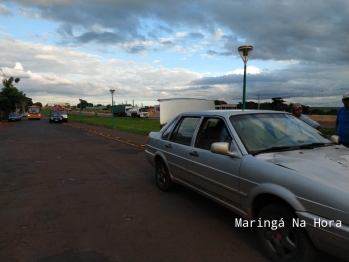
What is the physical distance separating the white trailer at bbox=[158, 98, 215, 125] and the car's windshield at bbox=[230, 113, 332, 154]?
1049 centimetres

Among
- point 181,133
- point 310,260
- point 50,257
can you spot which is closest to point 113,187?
point 181,133

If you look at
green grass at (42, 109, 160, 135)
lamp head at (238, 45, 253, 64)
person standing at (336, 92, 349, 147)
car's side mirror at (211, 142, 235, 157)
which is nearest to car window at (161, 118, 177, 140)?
car's side mirror at (211, 142, 235, 157)

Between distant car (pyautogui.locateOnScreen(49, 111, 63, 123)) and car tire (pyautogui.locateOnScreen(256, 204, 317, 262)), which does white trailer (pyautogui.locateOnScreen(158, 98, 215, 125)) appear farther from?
distant car (pyautogui.locateOnScreen(49, 111, 63, 123))

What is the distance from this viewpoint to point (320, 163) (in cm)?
288

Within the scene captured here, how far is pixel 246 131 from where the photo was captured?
3711mm

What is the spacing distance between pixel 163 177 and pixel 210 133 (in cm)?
169

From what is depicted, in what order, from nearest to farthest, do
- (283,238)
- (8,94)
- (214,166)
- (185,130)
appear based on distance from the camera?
(283,238), (214,166), (185,130), (8,94)

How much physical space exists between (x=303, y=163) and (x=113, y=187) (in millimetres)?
4080

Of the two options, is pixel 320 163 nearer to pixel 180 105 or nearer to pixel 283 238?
pixel 283 238

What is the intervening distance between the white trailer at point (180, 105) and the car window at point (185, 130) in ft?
31.2

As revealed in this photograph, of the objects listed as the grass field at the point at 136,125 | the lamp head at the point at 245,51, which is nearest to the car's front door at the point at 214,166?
the lamp head at the point at 245,51

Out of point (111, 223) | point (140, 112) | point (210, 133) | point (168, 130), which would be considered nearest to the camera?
point (111, 223)

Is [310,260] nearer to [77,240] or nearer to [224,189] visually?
[224,189]

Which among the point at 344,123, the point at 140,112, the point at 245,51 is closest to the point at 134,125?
the point at 245,51
